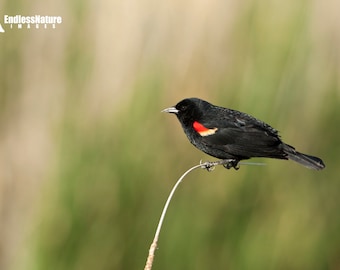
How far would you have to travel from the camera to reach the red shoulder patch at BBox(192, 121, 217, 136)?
2.18m

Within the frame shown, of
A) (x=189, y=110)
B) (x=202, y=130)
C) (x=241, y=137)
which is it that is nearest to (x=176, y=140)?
(x=189, y=110)

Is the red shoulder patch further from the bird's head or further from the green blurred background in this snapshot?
the green blurred background

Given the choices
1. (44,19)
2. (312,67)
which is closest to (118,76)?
(44,19)

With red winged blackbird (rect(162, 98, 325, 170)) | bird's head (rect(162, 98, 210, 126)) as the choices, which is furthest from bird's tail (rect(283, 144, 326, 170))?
bird's head (rect(162, 98, 210, 126))

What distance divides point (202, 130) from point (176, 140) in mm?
470

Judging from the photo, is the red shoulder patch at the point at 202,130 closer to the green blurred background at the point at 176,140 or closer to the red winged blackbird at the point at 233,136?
the red winged blackbird at the point at 233,136

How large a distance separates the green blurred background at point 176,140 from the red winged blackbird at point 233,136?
217mm

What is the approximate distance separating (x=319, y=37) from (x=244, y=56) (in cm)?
38

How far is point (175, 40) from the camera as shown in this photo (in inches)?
112

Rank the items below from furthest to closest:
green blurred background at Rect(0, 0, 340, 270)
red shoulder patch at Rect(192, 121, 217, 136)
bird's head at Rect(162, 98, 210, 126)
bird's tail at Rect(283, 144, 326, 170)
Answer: green blurred background at Rect(0, 0, 340, 270) < bird's head at Rect(162, 98, 210, 126) < red shoulder patch at Rect(192, 121, 217, 136) < bird's tail at Rect(283, 144, 326, 170)

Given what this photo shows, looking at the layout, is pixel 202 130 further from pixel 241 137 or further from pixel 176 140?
pixel 176 140

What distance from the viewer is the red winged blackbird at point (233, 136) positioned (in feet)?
6.75

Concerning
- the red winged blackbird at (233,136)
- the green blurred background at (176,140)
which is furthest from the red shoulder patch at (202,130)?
the green blurred background at (176,140)

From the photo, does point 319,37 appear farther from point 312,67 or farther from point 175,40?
point 175,40
